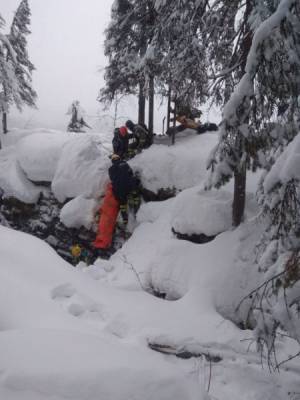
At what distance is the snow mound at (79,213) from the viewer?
38.3 ft

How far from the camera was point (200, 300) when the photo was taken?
268 inches

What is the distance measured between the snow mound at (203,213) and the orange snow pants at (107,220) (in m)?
Answer: 2.47

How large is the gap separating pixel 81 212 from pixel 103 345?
833 centimetres

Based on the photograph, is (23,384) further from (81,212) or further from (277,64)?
(81,212)

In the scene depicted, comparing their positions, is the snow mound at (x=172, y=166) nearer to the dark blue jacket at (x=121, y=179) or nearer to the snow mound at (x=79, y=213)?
the dark blue jacket at (x=121, y=179)

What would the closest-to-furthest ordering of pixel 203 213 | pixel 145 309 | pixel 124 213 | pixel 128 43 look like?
pixel 145 309
pixel 203 213
pixel 124 213
pixel 128 43

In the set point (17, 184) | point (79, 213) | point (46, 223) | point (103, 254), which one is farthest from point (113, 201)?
point (17, 184)

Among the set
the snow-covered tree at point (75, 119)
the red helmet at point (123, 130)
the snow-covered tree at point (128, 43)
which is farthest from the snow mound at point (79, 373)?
the snow-covered tree at point (75, 119)

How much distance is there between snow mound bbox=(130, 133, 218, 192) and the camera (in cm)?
1120

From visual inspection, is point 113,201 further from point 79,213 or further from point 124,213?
point 79,213

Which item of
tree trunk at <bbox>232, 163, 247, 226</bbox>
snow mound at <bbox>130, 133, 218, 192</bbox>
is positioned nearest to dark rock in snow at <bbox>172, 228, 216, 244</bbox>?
tree trunk at <bbox>232, 163, 247, 226</bbox>

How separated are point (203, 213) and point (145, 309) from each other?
3.08 metres

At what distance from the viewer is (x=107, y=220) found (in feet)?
36.0

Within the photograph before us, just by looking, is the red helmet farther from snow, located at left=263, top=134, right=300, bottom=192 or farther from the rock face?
snow, located at left=263, top=134, right=300, bottom=192
